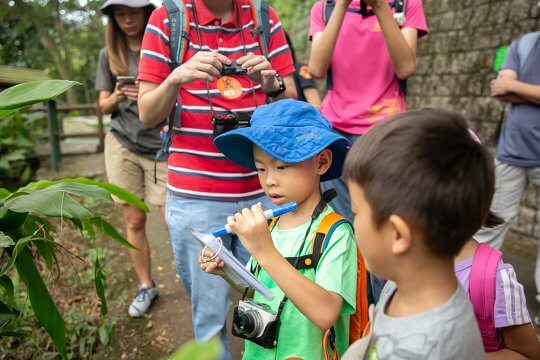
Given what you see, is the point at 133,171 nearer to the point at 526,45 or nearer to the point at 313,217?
the point at 313,217

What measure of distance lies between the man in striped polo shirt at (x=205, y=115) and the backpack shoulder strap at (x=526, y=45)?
160 centimetres

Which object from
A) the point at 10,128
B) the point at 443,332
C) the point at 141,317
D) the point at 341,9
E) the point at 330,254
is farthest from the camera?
the point at 10,128

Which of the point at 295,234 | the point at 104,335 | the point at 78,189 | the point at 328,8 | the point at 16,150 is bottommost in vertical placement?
the point at 104,335

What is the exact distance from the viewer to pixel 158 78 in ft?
5.48

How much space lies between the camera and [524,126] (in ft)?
8.34

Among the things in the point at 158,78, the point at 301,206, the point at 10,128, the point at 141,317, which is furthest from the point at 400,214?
the point at 10,128

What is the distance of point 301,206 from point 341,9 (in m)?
1.07

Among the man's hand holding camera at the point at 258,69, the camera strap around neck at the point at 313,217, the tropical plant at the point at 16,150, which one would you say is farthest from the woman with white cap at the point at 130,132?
the tropical plant at the point at 16,150

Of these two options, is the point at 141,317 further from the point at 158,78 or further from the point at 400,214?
the point at 400,214

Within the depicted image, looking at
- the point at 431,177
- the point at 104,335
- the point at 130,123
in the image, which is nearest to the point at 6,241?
the point at 431,177

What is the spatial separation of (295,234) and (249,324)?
308 millimetres

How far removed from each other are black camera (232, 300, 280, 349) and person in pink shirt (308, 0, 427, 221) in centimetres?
98

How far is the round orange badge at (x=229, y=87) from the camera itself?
1.71 meters

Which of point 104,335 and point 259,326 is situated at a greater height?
point 259,326
